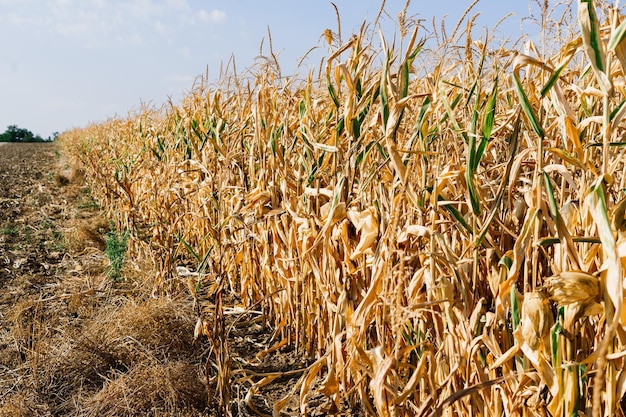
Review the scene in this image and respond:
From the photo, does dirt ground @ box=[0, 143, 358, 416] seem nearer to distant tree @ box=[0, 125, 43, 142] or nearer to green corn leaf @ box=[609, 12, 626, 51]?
green corn leaf @ box=[609, 12, 626, 51]

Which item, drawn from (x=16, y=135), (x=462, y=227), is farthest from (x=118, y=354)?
(x=16, y=135)

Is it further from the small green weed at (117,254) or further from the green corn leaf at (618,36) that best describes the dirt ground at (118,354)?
the green corn leaf at (618,36)

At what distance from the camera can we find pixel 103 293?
3090mm

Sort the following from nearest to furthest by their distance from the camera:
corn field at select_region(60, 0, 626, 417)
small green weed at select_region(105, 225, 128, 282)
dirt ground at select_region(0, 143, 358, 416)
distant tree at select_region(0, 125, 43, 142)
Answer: corn field at select_region(60, 0, 626, 417), dirt ground at select_region(0, 143, 358, 416), small green weed at select_region(105, 225, 128, 282), distant tree at select_region(0, 125, 43, 142)

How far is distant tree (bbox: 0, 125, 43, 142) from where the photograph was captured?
4172 cm

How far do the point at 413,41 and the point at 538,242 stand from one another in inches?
21.7

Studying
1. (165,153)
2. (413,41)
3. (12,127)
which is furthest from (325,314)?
(12,127)

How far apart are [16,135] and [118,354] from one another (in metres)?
45.7

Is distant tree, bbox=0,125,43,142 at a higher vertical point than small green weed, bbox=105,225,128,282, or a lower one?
higher

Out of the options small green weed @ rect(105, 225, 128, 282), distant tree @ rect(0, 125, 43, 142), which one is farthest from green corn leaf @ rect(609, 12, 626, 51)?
distant tree @ rect(0, 125, 43, 142)

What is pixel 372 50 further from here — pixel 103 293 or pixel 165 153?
pixel 165 153

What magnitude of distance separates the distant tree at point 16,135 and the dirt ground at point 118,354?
43571 millimetres

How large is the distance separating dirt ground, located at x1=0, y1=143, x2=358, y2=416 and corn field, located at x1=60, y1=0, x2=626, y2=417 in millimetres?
130

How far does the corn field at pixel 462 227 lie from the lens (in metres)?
0.98
